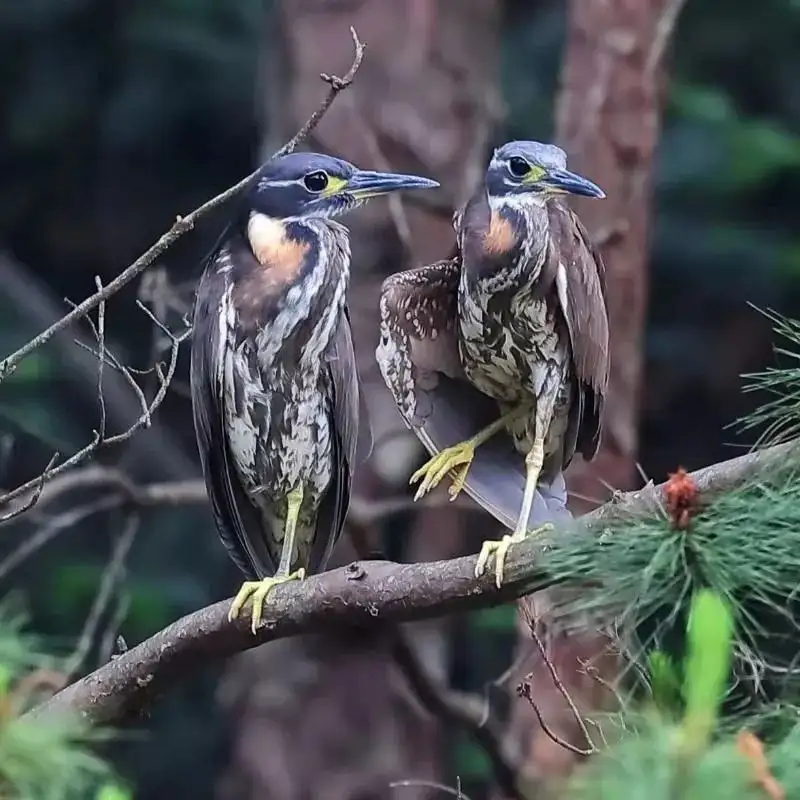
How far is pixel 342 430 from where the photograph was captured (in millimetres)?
2607

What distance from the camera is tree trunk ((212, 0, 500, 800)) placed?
3.60m

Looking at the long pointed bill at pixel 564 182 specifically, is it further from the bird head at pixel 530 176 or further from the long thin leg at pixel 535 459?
the long thin leg at pixel 535 459

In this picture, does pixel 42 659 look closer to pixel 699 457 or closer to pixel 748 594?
pixel 748 594

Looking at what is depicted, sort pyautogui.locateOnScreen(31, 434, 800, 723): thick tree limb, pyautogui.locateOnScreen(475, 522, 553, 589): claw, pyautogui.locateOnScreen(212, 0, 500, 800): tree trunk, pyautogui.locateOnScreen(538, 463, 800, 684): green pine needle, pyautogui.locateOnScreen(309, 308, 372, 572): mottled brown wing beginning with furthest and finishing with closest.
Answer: pyautogui.locateOnScreen(212, 0, 500, 800): tree trunk → pyautogui.locateOnScreen(309, 308, 372, 572): mottled brown wing → pyautogui.locateOnScreen(475, 522, 553, 589): claw → pyautogui.locateOnScreen(31, 434, 800, 723): thick tree limb → pyautogui.locateOnScreen(538, 463, 800, 684): green pine needle

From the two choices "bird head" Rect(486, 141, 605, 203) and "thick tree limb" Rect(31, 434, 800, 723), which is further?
"bird head" Rect(486, 141, 605, 203)

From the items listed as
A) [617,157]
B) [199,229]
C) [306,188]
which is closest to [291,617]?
[306,188]

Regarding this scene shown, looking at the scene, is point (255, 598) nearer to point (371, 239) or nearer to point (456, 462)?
point (456, 462)

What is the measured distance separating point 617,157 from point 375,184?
123 centimetres

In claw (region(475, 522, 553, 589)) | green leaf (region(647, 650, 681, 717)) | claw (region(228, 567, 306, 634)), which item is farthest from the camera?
claw (region(228, 567, 306, 634))

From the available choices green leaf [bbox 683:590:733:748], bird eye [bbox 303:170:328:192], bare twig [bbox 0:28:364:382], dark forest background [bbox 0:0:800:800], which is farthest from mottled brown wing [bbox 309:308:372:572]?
green leaf [bbox 683:590:733:748]

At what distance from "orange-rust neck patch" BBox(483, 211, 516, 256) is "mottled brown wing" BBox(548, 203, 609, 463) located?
0.07 m

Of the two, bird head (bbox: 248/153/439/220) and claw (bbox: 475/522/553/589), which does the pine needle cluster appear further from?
bird head (bbox: 248/153/439/220)

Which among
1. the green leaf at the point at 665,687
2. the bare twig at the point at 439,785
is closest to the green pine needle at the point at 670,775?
the green leaf at the point at 665,687

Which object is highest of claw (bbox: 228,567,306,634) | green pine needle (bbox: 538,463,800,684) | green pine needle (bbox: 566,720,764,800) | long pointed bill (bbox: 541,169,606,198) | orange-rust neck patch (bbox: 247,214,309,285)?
green pine needle (bbox: 566,720,764,800)
